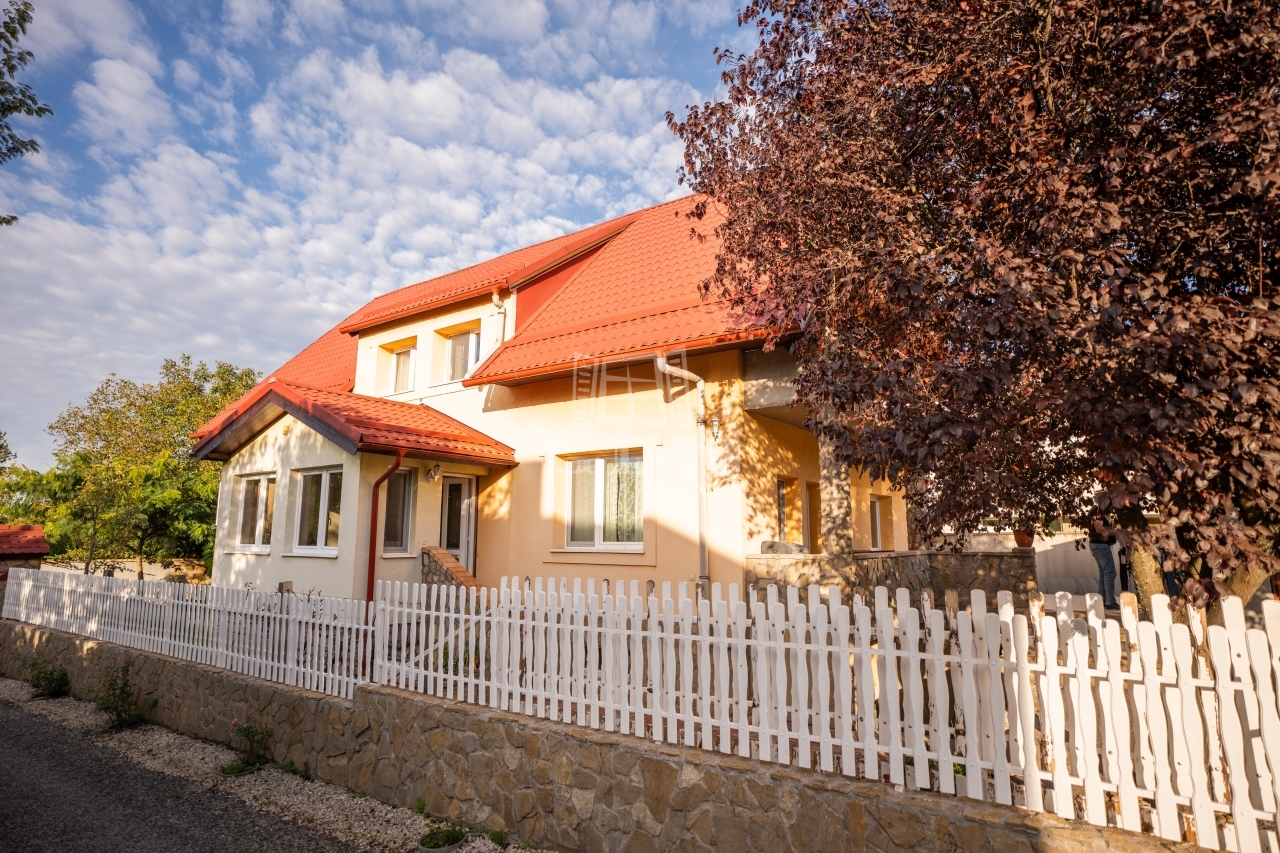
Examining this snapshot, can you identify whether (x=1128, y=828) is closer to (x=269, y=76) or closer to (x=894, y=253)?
(x=894, y=253)

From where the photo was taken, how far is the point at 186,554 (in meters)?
18.6

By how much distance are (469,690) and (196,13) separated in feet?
32.0

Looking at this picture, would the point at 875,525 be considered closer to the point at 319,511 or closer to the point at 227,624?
the point at 319,511

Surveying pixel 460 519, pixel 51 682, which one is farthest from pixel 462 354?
pixel 51 682

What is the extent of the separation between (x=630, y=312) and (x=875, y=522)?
21.6 feet

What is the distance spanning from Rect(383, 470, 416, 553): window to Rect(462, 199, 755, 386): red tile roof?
77.2 inches

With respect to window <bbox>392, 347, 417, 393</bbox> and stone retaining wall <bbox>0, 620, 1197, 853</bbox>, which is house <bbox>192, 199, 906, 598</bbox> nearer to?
window <bbox>392, 347, 417, 393</bbox>

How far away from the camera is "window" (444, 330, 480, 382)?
1359 centimetres

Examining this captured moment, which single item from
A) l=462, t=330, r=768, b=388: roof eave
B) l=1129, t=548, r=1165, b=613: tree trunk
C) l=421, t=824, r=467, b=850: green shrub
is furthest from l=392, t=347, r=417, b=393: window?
l=1129, t=548, r=1165, b=613: tree trunk

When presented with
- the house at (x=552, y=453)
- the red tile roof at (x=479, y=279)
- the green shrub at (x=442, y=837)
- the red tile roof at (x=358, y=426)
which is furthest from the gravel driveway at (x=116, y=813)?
the red tile roof at (x=479, y=279)

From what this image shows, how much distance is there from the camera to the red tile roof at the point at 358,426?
9773mm

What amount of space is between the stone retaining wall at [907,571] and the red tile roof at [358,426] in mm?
4926

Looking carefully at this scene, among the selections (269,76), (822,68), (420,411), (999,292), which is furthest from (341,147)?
(999,292)

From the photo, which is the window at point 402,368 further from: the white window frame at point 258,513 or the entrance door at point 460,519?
the entrance door at point 460,519
